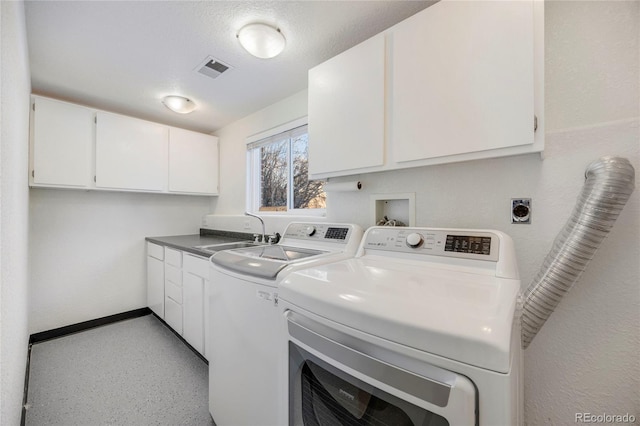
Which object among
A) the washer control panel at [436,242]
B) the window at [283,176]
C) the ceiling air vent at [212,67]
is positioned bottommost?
the washer control panel at [436,242]

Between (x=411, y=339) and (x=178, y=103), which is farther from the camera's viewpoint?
(x=178, y=103)

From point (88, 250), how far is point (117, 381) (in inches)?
57.4

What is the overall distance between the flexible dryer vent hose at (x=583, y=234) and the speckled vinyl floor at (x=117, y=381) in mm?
1738

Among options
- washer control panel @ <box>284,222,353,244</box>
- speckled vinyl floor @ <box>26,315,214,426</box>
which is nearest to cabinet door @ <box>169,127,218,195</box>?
speckled vinyl floor @ <box>26,315,214,426</box>

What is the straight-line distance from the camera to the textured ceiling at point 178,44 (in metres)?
1.30

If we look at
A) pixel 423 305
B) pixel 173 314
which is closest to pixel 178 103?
pixel 173 314

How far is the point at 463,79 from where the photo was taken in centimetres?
104

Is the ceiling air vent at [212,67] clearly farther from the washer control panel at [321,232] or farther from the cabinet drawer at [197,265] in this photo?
the cabinet drawer at [197,265]

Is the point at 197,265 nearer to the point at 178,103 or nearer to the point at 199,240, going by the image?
the point at 199,240

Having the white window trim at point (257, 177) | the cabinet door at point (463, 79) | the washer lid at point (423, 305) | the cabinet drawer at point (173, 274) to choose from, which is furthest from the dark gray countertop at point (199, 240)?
the cabinet door at point (463, 79)

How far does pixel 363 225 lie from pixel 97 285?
2846 millimetres

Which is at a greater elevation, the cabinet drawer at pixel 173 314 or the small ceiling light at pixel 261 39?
the small ceiling light at pixel 261 39

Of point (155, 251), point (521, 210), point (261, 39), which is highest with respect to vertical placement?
point (261, 39)

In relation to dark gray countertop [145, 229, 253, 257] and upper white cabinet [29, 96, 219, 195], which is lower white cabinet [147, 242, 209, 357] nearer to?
dark gray countertop [145, 229, 253, 257]
